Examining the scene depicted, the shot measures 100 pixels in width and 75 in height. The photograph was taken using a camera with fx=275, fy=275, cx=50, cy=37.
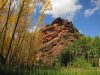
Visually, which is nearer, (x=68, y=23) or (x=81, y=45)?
(x=81, y=45)

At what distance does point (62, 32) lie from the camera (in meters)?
96.8

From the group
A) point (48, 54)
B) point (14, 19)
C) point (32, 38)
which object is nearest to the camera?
point (14, 19)

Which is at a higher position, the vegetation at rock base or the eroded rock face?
the eroded rock face

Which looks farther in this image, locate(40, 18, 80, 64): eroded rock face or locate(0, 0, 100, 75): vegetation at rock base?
locate(40, 18, 80, 64): eroded rock face

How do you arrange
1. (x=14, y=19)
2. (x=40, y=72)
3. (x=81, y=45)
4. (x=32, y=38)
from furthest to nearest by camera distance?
(x=81, y=45) < (x=32, y=38) < (x=14, y=19) < (x=40, y=72)

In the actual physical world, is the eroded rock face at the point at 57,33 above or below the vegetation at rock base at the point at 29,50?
above

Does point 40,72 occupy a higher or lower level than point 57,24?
lower

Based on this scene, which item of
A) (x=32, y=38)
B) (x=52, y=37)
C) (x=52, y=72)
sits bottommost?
(x=52, y=72)

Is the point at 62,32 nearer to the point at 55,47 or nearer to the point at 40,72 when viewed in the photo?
the point at 55,47

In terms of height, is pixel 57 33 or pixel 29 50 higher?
pixel 57 33

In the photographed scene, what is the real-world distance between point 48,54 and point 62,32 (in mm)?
17174

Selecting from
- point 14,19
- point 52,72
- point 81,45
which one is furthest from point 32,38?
point 81,45

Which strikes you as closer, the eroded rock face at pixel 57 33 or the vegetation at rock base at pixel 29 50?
the vegetation at rock base at pixel 29 50

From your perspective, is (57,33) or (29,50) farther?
(57,33)
